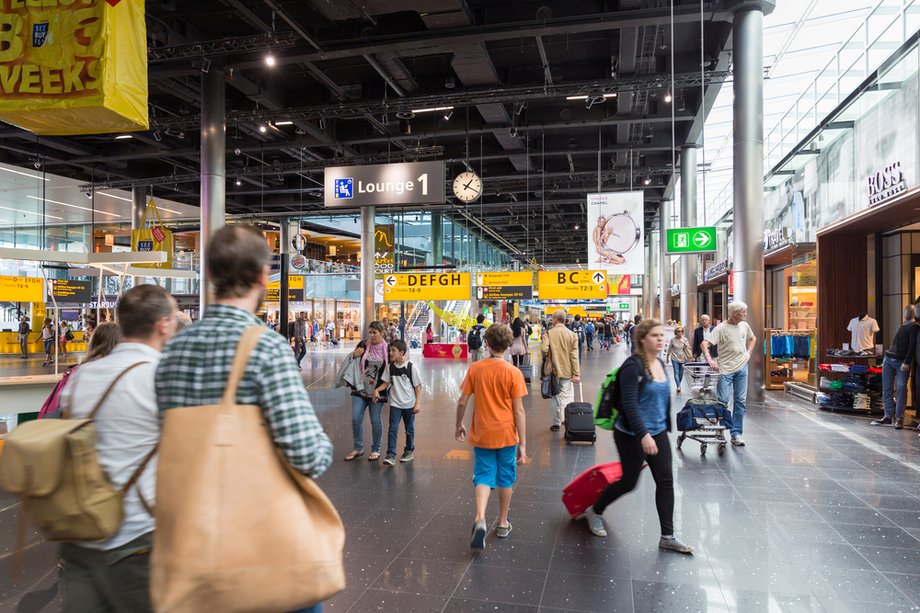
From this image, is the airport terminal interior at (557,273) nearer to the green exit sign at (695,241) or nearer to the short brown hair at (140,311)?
the green exit sign at (695,241)

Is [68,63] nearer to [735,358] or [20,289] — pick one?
[735,358]

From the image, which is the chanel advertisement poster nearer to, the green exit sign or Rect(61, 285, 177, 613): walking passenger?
the green exit sign

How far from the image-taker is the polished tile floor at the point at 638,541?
3404mm

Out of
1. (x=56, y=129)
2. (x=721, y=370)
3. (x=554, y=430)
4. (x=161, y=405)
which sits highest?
(x=56, y=129)

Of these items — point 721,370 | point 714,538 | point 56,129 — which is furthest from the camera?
point 721,370

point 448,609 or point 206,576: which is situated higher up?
point 206,576

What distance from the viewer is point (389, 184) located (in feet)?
34.4

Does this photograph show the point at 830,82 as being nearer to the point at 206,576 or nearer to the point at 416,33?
the point at 416,33

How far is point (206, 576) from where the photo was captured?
4.63 ft

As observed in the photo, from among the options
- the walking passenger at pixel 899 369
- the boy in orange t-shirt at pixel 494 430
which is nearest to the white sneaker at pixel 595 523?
the boy in orange t-shirt at pixel 494 430

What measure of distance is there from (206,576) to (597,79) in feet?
45.2

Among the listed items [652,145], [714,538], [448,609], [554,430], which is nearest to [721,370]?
[554,430]

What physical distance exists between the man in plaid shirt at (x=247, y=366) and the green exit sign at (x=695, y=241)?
12971 millimetres

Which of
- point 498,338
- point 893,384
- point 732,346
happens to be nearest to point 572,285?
point 893,384
